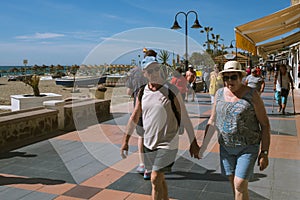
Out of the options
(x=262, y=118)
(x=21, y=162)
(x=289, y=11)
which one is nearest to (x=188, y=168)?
(x=262, y=118)

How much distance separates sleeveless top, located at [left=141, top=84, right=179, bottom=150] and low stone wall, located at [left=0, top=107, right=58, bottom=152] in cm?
383

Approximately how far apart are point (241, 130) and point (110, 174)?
92.8 inches

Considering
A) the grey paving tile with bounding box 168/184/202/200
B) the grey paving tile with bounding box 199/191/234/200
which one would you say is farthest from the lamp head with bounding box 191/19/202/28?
the grey paving tile with bounding box 199/191/234/200

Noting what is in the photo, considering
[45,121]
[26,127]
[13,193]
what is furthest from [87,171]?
[45,121]

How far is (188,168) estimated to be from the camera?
4520mm

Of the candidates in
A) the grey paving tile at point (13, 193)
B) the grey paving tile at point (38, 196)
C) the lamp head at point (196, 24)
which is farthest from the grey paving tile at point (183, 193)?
the lamp head at point (196, 24)

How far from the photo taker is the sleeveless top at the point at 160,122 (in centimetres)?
277

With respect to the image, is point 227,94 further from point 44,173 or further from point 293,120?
point 293,120

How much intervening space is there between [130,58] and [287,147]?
322cm

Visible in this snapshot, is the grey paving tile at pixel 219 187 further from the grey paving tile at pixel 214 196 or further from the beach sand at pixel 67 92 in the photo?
the beach sand at pixel 67 92

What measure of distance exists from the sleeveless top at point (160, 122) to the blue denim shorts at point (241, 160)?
48 cm

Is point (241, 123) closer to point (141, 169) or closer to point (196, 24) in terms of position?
point (141, 169)

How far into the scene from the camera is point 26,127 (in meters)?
6.29

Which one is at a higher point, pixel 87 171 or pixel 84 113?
pixel 84 113
